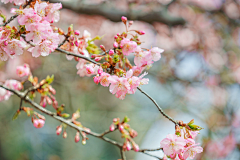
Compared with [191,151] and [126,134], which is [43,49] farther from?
[191,151]

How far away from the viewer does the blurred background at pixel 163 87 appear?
3.18 meters

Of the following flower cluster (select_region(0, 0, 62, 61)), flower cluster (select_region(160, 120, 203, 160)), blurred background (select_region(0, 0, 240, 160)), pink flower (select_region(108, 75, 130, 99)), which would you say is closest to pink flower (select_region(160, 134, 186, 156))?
flower cluster (select_region(160, 120, 203, 160))

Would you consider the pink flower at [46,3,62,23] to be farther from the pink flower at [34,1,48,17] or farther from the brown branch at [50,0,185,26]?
the brown branch at [50,0,185,26]

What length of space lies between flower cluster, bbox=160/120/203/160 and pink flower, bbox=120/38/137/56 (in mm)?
297

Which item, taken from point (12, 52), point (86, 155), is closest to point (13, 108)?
point (86, 155)

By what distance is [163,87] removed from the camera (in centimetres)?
398

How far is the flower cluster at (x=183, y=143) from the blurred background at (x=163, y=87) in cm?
240

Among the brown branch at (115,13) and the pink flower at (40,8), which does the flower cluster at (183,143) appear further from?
the brown branch at (115,13)

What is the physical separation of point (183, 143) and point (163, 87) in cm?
345

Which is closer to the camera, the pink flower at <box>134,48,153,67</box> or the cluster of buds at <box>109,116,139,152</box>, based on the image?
the pink flower at <box>134,48,153,67</box>

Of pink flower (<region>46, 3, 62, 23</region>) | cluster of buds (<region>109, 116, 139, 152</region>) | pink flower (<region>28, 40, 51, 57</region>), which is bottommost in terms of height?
cluster of buds (<region>109, 116, 139, 152</region>)

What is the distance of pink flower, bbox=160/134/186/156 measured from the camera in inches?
23.9

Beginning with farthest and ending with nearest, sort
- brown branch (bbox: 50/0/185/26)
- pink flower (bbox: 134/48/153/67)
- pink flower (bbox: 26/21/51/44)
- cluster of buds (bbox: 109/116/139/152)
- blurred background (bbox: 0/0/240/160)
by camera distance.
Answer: blurred background (bbox: 0/0/240/160), brown branch (bbox: 50/0/185/26), cluster of buds (bbox: 109/116/139/152), pink flower (bbox: 134/48/153/67), pink flower (bbox: 26/21/51/44)

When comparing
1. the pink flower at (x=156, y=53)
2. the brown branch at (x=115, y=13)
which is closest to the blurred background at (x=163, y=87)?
the brown branch at (x=115, y=13)
